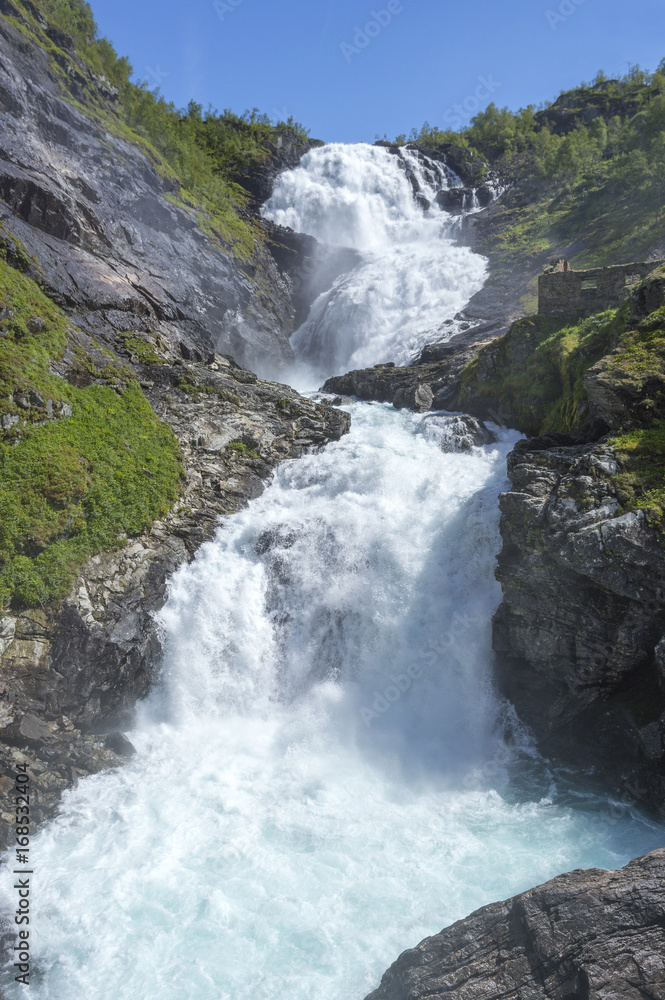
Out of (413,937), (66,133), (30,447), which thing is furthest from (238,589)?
(66,133)

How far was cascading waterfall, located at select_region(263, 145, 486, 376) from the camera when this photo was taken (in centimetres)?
3531

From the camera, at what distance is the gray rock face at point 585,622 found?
Result: 10.6 meters

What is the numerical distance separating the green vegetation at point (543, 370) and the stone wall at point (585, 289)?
61cm

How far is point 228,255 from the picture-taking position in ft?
118

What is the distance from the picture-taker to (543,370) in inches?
782

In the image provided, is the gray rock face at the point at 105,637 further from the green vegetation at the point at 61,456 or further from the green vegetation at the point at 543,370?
the green vegetation at the point at 543,370

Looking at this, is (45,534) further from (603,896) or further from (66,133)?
(66,133)

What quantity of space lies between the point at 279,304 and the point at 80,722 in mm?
35055

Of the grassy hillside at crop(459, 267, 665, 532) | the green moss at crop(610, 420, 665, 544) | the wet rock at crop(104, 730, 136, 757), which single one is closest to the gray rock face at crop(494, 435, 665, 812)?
the green moss at crop(610, 420, 665, 544)

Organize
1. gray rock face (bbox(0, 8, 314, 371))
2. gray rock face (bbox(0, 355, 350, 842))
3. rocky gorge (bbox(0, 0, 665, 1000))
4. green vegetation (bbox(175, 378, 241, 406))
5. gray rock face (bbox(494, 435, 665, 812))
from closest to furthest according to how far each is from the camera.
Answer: rocky gorge (bbox(0, 0, 665, 1000))
gray rock face (bbox(494, 435, 665, 812))
gray rock face (bbox(0, 355, 350, 842))
green vegetation (bbox(175, 378, 241, 406))
gray rock face (bbox(0, 8, 314, 371))

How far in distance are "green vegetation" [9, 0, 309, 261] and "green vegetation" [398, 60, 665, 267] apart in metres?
23.0

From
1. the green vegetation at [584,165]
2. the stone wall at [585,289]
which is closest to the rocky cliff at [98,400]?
the stone wall at [585,289]

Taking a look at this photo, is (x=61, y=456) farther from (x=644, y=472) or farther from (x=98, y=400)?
(x=644, y=472)

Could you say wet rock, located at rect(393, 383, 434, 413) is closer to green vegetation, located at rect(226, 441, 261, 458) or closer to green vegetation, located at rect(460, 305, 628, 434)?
green vegetation, located at rect(460, 305, 628, 434)
